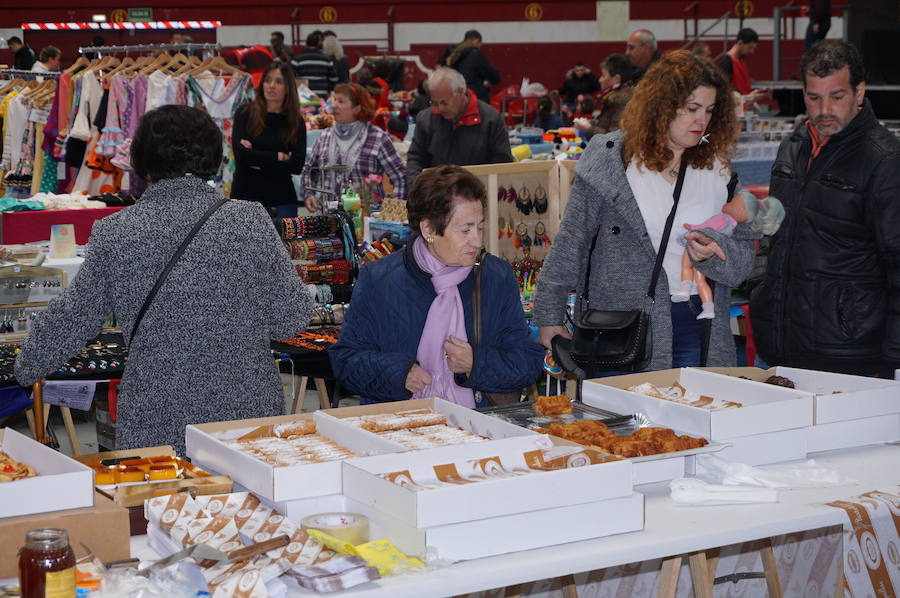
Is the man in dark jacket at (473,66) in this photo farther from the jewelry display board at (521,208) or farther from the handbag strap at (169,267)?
the handbag strap at (169,267)

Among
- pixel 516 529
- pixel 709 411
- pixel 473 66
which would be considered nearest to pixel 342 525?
pixel 516 529

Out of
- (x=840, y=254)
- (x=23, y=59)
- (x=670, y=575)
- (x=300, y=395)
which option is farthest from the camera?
(x=23, y=59)

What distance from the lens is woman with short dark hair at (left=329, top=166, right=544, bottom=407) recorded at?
3.09 metres

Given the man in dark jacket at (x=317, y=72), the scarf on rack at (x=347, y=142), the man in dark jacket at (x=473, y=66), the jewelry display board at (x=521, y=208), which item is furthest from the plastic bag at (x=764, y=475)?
the man in dark jacket at (x=317, y=72)

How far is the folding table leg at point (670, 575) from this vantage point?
2.23 metres

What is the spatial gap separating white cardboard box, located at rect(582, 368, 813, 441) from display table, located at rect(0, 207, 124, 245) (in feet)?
11.9

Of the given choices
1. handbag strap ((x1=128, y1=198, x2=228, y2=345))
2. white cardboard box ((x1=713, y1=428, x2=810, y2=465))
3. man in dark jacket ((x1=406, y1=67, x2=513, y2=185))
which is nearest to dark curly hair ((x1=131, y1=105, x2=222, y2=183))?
handbag strap ((x1=128, y1=198, x2=228, y2=345))

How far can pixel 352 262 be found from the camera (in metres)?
5.05

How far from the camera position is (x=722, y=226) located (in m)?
3.25

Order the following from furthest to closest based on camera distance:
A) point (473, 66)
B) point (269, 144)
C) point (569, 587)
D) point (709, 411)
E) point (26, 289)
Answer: point (473, 66), point (269, 144), point (26, 289), point (569, 587), point (709, 411)

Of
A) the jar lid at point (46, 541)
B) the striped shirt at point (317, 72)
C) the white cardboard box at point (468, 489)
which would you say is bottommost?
the white cardboard box at point (468, 489)

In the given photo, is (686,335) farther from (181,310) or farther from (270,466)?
(270,466)

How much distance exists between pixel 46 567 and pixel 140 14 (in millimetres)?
19956

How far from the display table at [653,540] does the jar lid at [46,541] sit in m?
0.37
